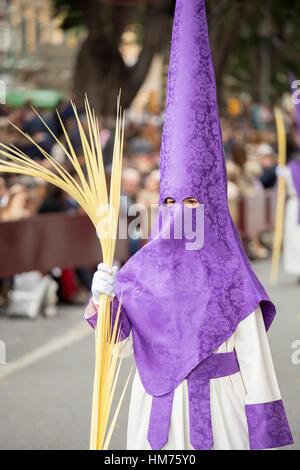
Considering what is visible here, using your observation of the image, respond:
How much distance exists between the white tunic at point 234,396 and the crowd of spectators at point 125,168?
21.1 feet

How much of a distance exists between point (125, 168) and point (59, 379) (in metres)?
6.18

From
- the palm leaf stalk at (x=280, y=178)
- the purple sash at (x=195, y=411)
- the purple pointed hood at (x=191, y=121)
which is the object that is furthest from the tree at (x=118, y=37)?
the purple sash at (x=195, y=411)

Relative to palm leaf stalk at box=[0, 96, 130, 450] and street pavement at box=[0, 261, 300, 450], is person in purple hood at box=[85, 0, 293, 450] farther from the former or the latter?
street pavement at box=[0, 261, 300, 450]

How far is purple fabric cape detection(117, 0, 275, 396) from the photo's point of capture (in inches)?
173

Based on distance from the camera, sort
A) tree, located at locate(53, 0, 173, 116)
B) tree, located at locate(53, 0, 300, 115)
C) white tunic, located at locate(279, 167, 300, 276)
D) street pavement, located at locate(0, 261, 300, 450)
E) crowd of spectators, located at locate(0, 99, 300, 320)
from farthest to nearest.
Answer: tree, located at locate(53, 0, 173, 116)
tree, located at locate(53, 0, 300, 115)
white tunic, located at locate(279, 167, 300, 276)
crowd of spectators, located at locate(0, 99, 300, 320)
street pavement, located at locate(0, 261, 300, 450)

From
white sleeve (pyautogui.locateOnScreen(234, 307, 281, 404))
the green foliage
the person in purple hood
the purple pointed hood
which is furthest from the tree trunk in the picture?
white sleeve (pyautogui.locateOnScreen(234, 307, 281, 404))

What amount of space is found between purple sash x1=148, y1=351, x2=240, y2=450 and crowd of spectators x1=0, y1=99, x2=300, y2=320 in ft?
21.3

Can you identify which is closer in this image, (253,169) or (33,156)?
(33,156)

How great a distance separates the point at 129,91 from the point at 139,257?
1552 cm

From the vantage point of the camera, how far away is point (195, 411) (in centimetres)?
440

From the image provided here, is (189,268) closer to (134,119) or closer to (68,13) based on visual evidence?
(134,119)

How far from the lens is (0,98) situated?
12.9 m
